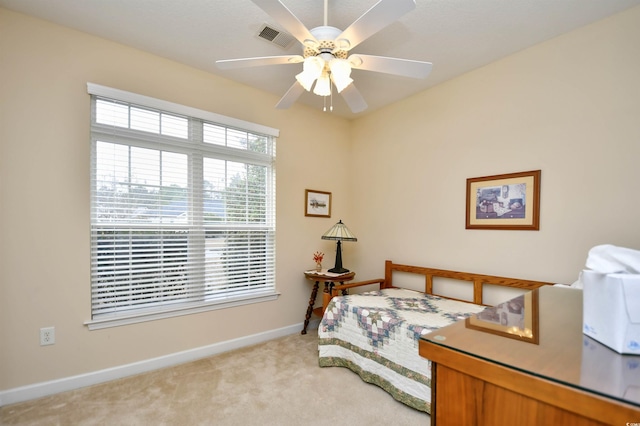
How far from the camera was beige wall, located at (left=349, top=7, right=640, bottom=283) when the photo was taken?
1.94 meters

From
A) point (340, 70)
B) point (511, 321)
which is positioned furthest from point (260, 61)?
point (511, 321)

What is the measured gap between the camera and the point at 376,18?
4.35 ft

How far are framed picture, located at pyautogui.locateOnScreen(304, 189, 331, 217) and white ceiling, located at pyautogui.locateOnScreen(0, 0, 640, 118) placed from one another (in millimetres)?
1422

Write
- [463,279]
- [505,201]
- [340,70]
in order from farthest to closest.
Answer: [463,279] → [505,201] → [340,70]

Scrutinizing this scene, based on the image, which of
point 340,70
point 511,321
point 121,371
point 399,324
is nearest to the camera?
point 511,321

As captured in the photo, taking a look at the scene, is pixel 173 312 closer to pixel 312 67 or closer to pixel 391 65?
pixel 312 67

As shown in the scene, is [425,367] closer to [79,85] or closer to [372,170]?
[372,170]

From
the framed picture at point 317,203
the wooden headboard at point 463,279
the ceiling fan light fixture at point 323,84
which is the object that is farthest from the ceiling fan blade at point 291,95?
the wooden headboard at point 463,279

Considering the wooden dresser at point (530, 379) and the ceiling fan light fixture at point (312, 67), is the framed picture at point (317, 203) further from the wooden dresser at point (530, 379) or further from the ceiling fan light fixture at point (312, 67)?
the wooden dresser at point (530, 379)

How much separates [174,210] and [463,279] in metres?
2.76

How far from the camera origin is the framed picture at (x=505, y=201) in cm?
231

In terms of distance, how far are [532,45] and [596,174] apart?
44.8 inches

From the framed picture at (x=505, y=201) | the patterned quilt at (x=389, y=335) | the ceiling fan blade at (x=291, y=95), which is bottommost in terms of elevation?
the patterned quilt at (x=389, y=335)

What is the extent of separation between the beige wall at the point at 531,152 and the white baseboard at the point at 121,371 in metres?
1.77
